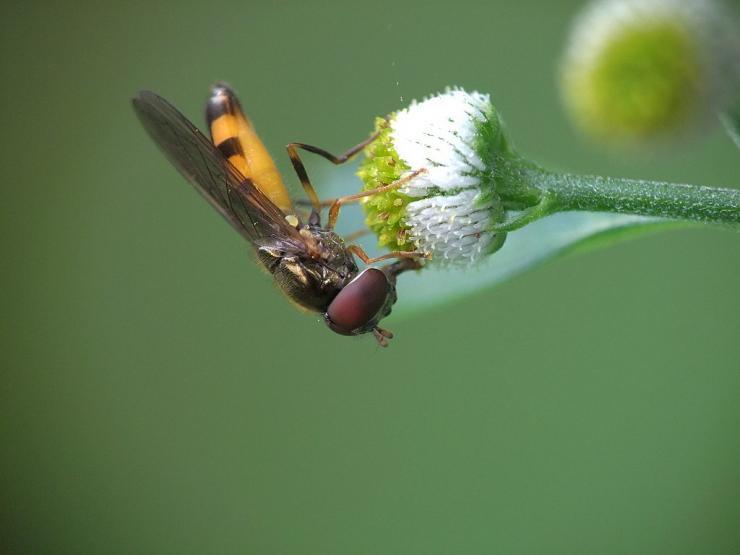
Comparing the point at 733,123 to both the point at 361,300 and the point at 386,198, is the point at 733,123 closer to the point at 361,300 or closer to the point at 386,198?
the point at 386,198

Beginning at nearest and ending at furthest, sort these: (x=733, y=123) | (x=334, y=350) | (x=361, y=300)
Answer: (x=733, y=123) → (x=361, y=300) → (x=334, y=350)

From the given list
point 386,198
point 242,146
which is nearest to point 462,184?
point 386,198

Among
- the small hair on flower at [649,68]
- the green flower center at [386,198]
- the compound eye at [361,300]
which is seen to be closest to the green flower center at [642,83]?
the small hair on flower at [649,68]

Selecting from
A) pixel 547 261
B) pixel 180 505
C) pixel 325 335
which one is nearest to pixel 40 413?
pixel 180 505

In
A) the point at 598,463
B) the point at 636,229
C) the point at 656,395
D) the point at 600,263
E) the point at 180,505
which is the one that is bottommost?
the point at 180,505

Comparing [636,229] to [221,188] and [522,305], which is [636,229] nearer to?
[221,188]

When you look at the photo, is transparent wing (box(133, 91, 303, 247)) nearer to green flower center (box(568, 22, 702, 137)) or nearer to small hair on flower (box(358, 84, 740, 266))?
small hair on flower (box(358, 84, 740, 266))
